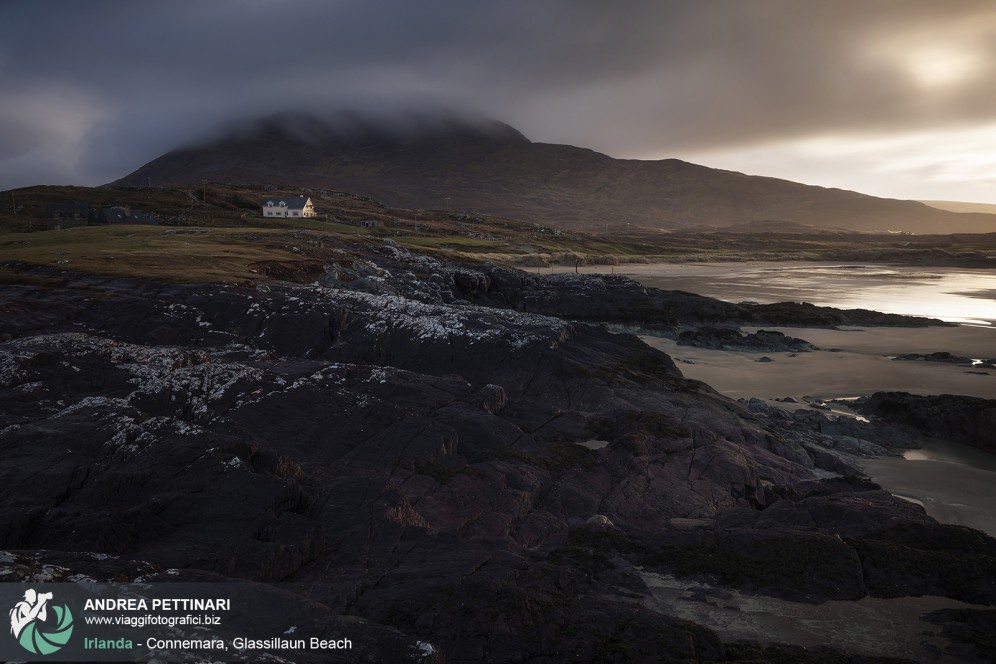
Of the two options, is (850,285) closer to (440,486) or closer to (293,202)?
(440,486)

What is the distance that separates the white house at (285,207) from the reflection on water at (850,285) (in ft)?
183

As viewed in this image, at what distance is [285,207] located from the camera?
109m

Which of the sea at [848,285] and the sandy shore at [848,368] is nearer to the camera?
the sandy shore at [848,368]

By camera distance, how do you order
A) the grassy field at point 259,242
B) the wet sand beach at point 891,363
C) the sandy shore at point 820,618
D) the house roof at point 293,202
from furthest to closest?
the house roof at point 293,202 < the grassy field at point 259,242 < the wet sand beach at point 891,363 < the sandy shore at point 820,618

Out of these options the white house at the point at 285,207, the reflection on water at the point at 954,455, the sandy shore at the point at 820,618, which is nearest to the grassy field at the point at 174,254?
the sandy shore at the point at 820,618

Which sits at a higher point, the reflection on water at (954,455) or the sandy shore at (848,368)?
the sandy shore at (848,368)

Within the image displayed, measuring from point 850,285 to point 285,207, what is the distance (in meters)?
90.7

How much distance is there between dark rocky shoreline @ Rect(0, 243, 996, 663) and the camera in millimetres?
8289

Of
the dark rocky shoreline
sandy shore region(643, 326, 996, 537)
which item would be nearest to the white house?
sandy shore region(643, 326, 996, 537)

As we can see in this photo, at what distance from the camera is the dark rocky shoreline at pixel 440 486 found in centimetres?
829

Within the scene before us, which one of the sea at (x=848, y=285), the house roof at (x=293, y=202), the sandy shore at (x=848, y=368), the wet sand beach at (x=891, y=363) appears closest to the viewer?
the wet sand beach at (x=891, y=363)

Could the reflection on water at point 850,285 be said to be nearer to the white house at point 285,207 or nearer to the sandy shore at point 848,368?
the sandy shore at point 848,368

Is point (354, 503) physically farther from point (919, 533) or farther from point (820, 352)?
point (820, 352)

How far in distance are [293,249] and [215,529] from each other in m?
39.4
